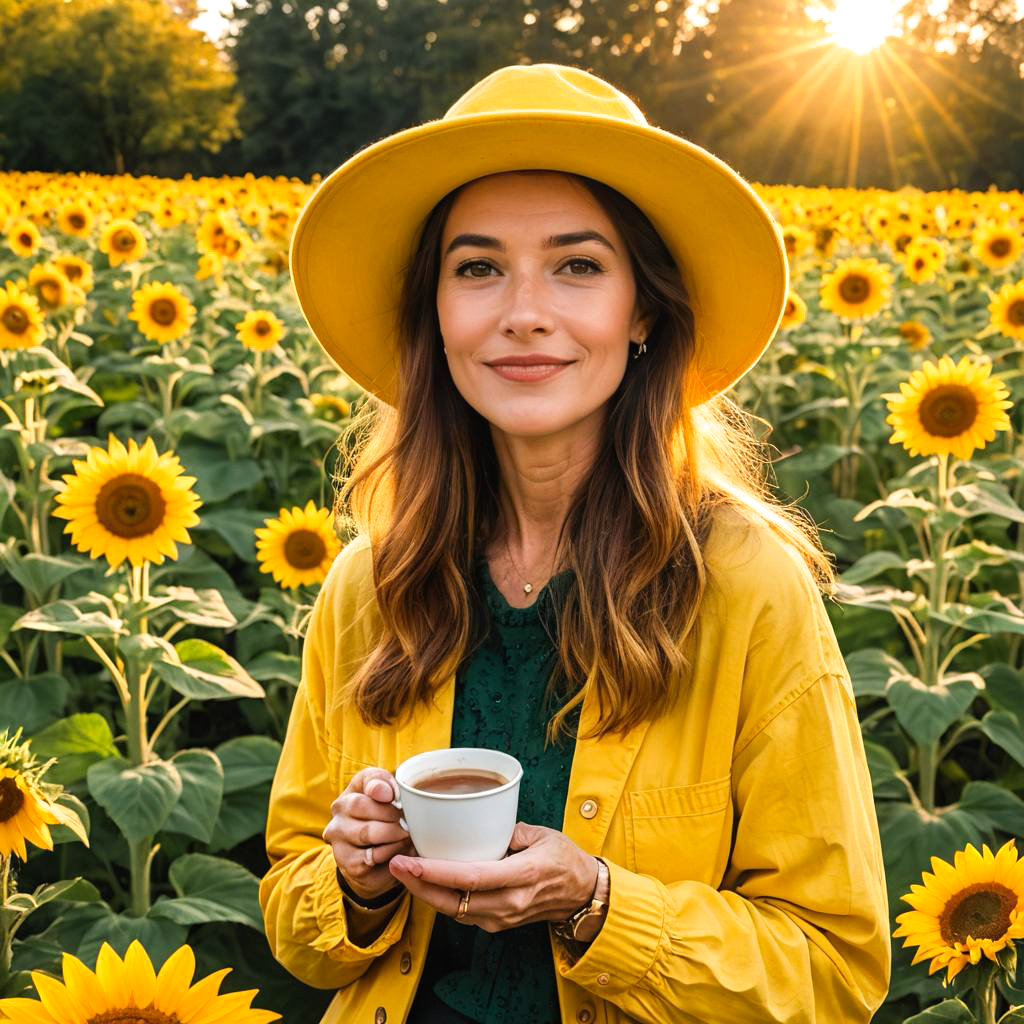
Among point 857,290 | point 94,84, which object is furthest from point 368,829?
point 94,84

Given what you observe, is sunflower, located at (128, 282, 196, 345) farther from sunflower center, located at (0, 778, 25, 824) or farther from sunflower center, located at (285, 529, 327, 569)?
sunflower center, located at (0, 778, 25, 824)

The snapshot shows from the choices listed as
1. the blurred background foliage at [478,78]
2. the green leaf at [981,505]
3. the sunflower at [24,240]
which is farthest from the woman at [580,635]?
the blurred background foliage at [478,78]

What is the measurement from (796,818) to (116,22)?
36.5 m

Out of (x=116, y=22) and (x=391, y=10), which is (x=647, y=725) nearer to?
(x=116, y=22)

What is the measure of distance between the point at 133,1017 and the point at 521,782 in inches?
30.4

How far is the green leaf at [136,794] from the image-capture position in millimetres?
2779

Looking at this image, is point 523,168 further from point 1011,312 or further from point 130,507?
point 1011,312

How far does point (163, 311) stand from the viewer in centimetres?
596

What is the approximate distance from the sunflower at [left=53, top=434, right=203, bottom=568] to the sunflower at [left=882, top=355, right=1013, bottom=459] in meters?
2.04

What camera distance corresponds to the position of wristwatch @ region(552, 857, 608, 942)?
182cm

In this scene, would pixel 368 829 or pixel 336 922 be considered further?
pixel 336 922

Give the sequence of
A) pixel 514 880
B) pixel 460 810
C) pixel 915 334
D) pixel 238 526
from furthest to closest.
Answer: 1. pixel 915 334
2. pixel 238 526
3. pixel 514 880
4. pixel 460 810

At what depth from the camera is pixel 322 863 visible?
2.10m

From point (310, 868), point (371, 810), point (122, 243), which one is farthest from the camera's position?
point (122, 243)
